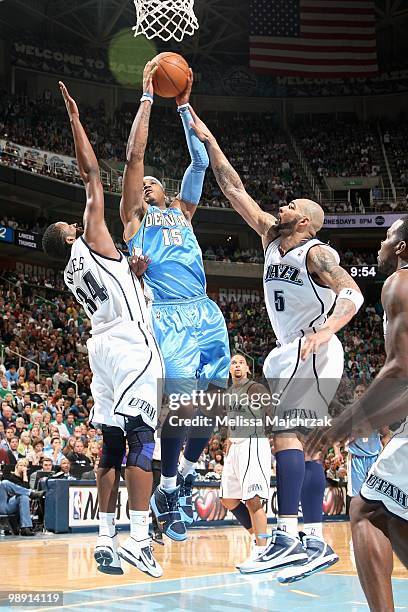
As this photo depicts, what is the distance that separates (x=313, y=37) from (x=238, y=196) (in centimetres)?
2419

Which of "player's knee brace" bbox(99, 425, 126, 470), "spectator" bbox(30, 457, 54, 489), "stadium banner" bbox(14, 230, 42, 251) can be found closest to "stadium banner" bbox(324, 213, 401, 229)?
"stadium banner" bbox(14, 230, 42, 251)

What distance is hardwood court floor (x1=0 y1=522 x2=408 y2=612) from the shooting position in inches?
269

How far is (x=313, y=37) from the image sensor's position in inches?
1123

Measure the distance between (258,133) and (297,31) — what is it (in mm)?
7249

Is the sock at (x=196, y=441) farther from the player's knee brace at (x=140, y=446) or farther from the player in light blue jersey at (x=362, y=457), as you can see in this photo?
the player in light blue jersey at (x=362, y=457)

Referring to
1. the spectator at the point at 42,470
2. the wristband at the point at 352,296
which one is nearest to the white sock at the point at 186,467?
the wristband at the point at 352,296

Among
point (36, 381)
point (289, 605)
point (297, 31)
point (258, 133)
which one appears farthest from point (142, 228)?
point (258, 133)

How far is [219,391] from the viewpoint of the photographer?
640cm

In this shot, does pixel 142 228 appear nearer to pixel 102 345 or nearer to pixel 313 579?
pixel 102 345

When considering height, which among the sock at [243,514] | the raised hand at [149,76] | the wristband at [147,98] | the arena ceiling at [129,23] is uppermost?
the arena ceiling at [129,23]

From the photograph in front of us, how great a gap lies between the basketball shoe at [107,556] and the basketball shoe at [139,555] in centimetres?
8

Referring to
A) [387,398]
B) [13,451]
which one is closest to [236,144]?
[13,451]

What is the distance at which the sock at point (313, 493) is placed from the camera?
5.61 m

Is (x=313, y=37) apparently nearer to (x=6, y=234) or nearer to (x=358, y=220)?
(x=358, y=220)
